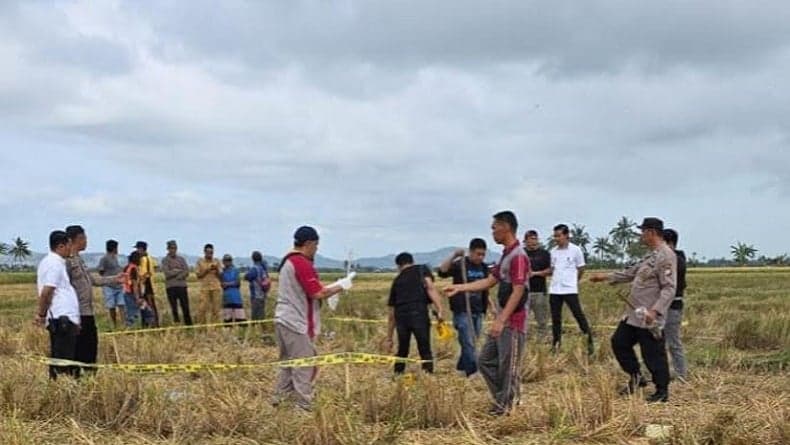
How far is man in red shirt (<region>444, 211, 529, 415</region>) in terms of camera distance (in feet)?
21.7

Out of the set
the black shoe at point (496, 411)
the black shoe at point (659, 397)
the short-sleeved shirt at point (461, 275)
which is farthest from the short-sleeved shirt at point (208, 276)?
the black shoe at point (659, 397)

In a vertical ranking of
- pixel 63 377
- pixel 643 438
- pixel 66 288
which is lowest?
pixel 643 438

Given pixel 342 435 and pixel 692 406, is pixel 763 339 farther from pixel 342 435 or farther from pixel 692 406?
pixel 342 435

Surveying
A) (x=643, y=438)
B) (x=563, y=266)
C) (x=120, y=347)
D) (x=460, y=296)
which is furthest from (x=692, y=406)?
(x=120, y=347)

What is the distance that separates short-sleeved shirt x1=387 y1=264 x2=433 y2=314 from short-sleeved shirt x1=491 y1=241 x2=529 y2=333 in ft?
7.17

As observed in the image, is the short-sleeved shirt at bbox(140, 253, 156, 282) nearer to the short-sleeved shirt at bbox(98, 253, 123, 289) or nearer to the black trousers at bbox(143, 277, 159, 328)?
the black trousers at bbox(143, 277, 159, 328)

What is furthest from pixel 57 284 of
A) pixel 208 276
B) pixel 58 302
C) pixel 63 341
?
pixel 208 276

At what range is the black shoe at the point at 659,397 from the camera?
23.7 ft

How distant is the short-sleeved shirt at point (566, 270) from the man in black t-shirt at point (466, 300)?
1.25 meters

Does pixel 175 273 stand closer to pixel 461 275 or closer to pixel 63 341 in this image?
pixel 461 275

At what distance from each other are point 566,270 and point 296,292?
4.49m

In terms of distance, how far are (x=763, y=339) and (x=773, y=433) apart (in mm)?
5535

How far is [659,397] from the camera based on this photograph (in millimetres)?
7277

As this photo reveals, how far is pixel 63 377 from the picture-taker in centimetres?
673
